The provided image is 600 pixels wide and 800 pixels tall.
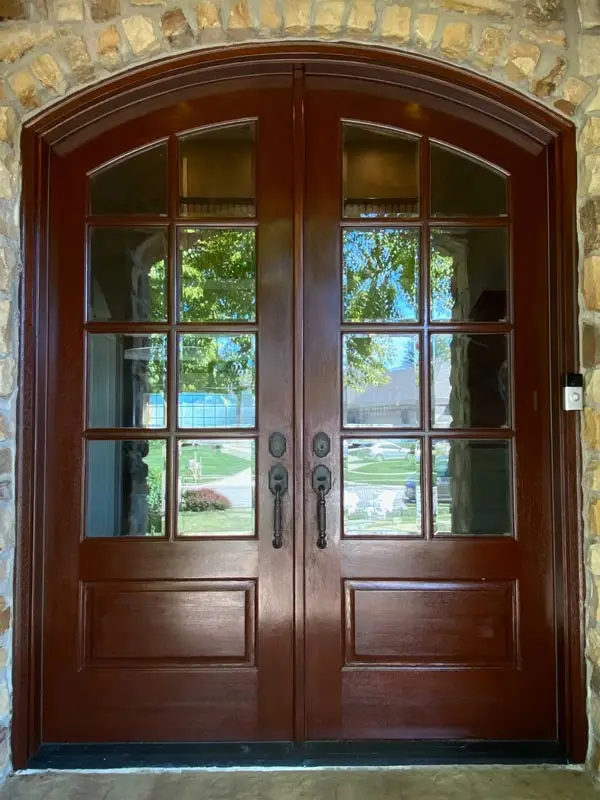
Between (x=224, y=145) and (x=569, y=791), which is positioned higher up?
(x=224, y=145)

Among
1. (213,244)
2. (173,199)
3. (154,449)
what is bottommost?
(154,449)

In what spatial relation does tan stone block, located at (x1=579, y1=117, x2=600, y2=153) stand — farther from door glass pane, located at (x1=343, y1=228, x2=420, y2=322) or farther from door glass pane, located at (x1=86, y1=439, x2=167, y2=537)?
door glass pane, located at (x1=86, y1=439, x2=167, y2=537)

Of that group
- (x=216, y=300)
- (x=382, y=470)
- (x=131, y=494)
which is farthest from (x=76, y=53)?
(x=382, y=470)

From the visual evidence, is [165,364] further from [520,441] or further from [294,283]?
[520,441]

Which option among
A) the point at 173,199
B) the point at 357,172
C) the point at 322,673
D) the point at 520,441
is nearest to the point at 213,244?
the point at 173,199

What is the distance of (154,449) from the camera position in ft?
7.01

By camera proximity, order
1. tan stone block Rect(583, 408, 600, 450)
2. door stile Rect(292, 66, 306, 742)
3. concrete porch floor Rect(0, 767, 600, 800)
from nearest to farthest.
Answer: concrete porch floor Rect(0, 767, 600, 800) < tan stone block Rect(583, 408, 600, 450) < door stile Rect(292, 66, 306, 742)

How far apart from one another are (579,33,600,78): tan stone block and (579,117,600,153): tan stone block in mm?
160

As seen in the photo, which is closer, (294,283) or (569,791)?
(569,791)

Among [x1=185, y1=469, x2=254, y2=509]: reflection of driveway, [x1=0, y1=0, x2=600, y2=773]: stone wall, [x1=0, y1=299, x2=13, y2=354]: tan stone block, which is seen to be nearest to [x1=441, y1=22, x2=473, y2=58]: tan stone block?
[x1=0, y1=0, x2=600, y2=773]: stone wall

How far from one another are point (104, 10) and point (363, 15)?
0.89 meters

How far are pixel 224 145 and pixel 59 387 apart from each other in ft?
3.61

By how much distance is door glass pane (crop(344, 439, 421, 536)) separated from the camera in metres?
2.13

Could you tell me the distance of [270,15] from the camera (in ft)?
6.51
